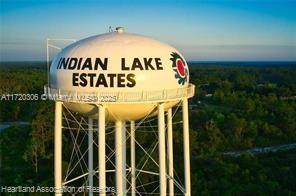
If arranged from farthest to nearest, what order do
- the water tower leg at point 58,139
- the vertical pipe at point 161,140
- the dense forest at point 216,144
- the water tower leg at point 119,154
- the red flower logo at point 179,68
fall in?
1. the dense forest at point 216,144
2. the water tower leg at point 119,154
3. the red flower logo at point 179,68
4. the water tower leg at point 58,139
5. the vertical pipe at point 161,140

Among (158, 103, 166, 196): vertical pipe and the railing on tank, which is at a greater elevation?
the railing on tank

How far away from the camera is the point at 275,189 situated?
22094 mm

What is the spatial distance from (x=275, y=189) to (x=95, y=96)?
540 inches

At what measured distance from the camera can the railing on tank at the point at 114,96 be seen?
1142cm

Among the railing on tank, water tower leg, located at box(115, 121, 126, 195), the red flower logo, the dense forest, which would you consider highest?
the red flower logo

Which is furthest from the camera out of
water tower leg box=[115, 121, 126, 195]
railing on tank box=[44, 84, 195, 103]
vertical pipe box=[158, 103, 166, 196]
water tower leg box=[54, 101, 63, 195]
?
water tower leg box=[115, 121, 126, 195]

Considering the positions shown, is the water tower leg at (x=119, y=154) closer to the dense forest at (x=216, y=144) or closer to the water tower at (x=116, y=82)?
the water tower at (x=116, y=82)

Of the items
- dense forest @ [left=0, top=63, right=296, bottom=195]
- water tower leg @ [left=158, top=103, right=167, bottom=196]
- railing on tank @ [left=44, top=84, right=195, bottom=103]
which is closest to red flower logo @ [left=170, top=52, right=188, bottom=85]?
railing on tank @ [left=44, top=84, right=195, bottom=103]

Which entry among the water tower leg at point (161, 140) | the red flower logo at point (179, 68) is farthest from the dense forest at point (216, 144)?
the water tower leg at point (161, 140)

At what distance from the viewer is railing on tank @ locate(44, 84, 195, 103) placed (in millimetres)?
11422

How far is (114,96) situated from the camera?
450 inches

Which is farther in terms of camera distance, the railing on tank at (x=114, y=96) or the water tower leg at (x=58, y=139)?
A: the water tower leg at (x=58, y=139)

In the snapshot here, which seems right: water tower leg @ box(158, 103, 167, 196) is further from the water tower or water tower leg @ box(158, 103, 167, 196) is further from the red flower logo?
the red flower logo

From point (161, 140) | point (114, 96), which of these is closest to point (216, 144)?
point (161, 140)
